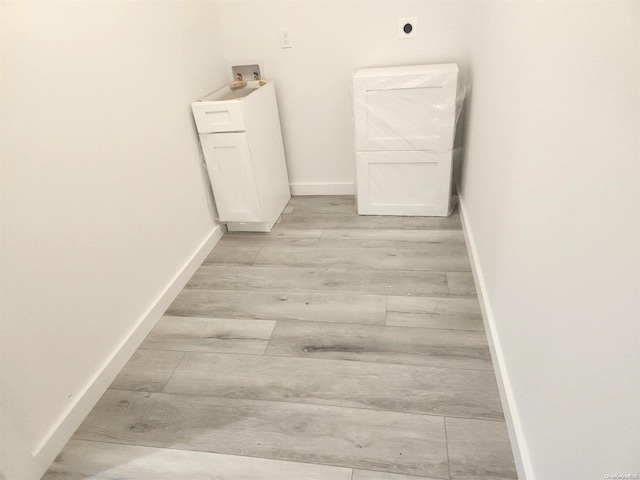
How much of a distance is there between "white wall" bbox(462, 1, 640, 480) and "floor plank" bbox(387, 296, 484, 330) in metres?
0.24

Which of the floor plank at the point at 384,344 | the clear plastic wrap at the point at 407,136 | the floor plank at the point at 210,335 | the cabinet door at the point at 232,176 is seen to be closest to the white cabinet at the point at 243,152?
the cabinet door at the point at 232,176

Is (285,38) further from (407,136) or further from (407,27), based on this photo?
(407,136)

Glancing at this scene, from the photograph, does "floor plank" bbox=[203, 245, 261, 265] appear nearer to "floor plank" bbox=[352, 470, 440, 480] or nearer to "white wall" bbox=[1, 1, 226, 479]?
"white wall" bbox=[1, 1, 226, 479]

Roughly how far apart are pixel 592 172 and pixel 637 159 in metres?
0.14

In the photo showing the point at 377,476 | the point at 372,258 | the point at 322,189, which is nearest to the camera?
the point at 377,476

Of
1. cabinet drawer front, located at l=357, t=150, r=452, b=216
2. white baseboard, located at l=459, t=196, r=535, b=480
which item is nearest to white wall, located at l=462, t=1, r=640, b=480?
white baseboard, located at l=459, t=196, r=535, b=480

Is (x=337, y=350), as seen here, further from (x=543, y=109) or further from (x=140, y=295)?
(x=543, y=109)

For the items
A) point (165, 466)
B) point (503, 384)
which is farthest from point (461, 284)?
point (165, 466)

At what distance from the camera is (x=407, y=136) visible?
2.17 m

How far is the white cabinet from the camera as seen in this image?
79.3 inches

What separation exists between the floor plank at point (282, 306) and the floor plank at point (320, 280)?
0.05 metres

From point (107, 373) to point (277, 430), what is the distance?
2.26ft

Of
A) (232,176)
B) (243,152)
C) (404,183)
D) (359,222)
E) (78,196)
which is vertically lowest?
(359,222)

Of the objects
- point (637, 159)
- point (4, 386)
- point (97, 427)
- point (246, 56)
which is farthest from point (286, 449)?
point (246, 56)
